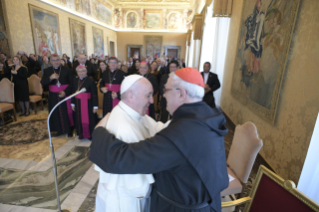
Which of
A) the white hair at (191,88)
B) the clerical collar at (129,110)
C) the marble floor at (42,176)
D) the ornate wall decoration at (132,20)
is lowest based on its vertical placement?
the marble floor at (42,176)

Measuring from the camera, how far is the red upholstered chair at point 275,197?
114cm

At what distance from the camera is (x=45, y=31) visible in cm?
938

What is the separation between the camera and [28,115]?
18.4ft

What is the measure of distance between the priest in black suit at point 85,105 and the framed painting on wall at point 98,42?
491 inches

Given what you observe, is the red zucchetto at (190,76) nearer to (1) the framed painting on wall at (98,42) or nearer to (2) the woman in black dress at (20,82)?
(2) the woman in black dress at (20,82)

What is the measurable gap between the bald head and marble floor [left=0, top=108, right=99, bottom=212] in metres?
1.80

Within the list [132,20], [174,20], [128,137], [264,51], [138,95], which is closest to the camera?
[128,137]

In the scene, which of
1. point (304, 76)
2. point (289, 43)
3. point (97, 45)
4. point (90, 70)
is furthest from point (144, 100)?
point (97, 45)

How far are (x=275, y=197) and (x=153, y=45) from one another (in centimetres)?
2053

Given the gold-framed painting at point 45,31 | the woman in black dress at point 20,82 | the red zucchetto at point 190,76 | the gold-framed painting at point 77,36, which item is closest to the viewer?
the red zucchetto at point 190,76

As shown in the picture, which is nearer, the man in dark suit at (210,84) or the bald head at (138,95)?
the bald head at (138,95)

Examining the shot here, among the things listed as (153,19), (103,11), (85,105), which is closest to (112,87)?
(85,105)

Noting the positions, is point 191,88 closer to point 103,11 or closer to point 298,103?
point 298,103

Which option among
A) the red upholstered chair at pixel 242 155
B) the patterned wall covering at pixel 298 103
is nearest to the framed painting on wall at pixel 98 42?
the patterned wall covering at pixel 298 103
